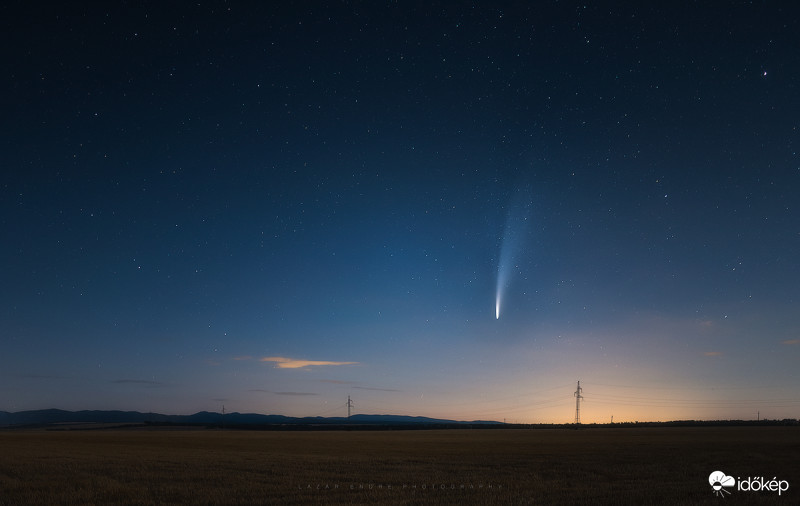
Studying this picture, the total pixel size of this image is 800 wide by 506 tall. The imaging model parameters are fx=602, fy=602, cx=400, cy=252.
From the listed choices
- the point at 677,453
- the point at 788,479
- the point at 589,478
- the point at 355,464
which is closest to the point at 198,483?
the point at 355,464

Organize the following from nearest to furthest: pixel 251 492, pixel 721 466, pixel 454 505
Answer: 1. pixel 454 505
2. pixel 251 492
3. pixel 721 466

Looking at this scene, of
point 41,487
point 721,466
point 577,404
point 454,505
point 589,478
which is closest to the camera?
point 454,505

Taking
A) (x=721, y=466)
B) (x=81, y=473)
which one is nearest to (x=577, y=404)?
(x=721, y=466)

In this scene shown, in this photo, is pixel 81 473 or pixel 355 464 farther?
pixel 355 464

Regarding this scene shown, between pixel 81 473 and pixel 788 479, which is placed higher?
pixel 788 479

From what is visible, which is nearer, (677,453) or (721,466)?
(721,466)

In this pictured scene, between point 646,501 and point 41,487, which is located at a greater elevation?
point 646,501

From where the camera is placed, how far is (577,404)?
150m

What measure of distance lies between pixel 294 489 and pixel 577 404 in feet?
451

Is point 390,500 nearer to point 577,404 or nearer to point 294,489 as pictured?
point 294,489

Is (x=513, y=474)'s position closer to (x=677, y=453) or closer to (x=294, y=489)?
(x=294, y=489)

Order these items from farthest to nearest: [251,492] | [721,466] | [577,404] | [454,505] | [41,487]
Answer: [577,404]
[721,466]
[41,487]
[251,492]
[454,505]

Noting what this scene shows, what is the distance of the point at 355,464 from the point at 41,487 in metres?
16.5

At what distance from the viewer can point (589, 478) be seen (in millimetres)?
28000
